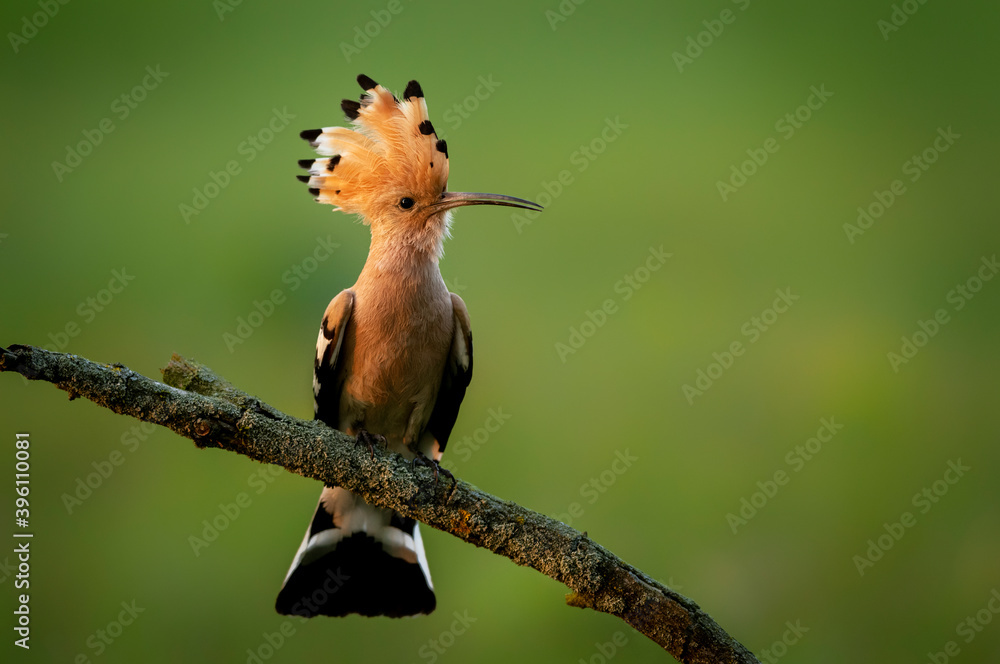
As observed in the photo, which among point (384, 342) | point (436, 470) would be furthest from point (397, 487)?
point (384, 342)

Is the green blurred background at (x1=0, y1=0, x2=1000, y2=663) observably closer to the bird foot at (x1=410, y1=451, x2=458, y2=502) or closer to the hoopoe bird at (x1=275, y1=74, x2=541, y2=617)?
the hoopoe bird at (x1=275, y1=74, x2=541, y2=617)

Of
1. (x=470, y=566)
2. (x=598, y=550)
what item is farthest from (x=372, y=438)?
(x=470, y=566)

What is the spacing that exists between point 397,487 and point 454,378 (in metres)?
0.50

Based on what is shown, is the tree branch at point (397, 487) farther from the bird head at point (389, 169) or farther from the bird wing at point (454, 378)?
the bird head at point (389, 169)

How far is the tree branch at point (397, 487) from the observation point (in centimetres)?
129

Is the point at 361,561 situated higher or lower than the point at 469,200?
lower

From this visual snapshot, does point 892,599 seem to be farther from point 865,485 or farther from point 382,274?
point 382,274

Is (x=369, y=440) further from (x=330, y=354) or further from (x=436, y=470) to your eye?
(x=330, y=354)

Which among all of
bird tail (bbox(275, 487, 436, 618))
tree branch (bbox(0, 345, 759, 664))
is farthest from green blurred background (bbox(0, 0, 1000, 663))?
tree branch (bbox(0, 345, 759, 664))

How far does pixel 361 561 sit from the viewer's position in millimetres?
1929

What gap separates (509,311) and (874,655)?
5.09 feet

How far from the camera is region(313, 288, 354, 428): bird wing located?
5.87 feet

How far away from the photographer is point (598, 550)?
4.55 ft

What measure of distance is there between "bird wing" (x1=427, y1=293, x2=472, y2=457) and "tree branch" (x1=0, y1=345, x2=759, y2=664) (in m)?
0.42
